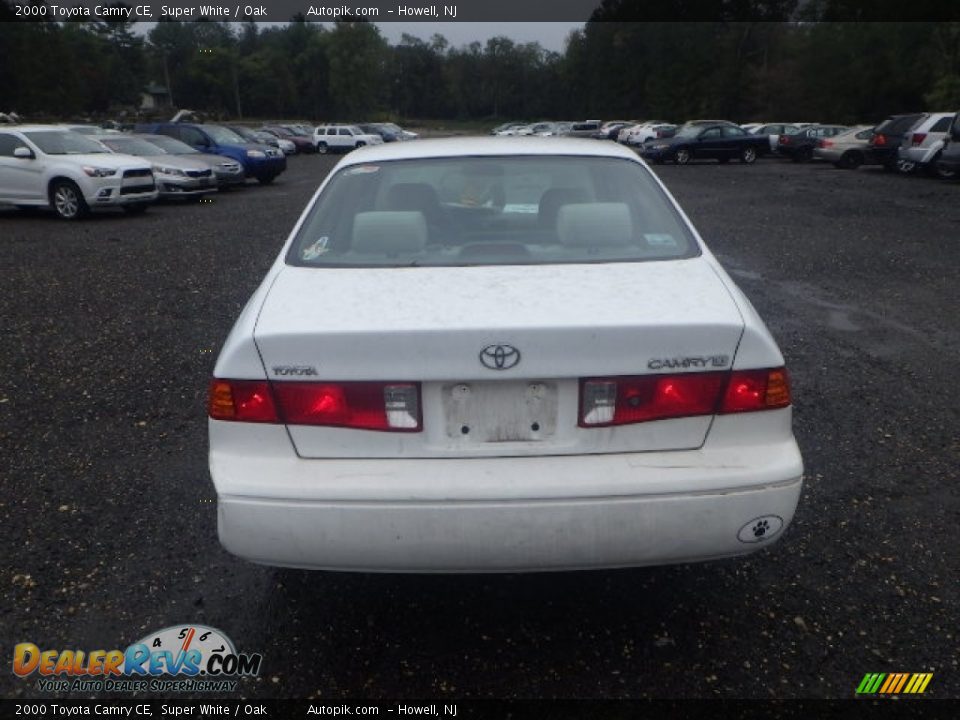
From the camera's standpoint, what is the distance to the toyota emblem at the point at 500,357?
224cm

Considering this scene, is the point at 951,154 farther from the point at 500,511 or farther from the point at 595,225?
the point at 500,511

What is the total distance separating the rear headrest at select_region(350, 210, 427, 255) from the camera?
310 centimetres

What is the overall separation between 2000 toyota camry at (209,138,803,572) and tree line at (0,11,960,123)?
43.7m

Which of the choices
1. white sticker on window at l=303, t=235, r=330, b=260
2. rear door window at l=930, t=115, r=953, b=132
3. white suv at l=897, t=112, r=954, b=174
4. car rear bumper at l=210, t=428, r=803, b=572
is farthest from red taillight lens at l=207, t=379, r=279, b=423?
rear door window at l=930, t=115, r=953, b=132

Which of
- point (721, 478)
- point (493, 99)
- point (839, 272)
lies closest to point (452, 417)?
point (721, 478)

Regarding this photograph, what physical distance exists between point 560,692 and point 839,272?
745 cm

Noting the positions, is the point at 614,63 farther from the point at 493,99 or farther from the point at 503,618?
the point at 503,618

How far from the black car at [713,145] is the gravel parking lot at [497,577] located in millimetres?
24588

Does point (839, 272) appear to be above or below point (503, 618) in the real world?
below

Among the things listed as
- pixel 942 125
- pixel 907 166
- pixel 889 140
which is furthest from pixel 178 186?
pixel 889 140

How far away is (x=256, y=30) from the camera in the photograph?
492ft

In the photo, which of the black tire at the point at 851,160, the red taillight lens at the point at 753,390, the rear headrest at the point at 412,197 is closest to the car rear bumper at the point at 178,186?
the rear headrest at the point at 412,197

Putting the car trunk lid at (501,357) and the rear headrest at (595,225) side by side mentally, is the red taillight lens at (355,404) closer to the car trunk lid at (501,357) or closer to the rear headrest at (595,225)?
the car trunk lid at (501,357)

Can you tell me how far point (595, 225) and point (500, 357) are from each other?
1.10m
